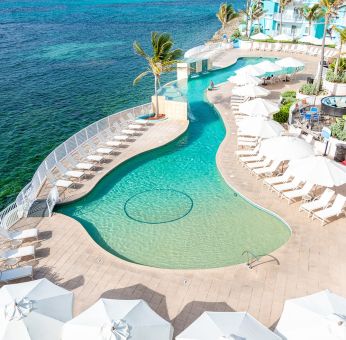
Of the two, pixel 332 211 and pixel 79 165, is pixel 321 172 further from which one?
pixel 79 165

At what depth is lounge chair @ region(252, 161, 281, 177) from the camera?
1722 centimetres

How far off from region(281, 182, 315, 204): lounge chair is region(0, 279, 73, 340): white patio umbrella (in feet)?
32.5

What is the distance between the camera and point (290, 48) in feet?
145

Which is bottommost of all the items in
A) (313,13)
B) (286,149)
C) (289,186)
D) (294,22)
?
(289,186)

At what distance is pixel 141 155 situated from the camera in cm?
2036

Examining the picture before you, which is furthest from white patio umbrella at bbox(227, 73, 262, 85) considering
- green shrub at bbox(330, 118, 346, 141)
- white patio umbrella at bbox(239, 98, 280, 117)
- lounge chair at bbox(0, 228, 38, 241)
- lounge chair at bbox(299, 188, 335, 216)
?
lounge chair at bbox(0, 228, 38, 241)

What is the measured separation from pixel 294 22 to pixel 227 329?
53.8 metres

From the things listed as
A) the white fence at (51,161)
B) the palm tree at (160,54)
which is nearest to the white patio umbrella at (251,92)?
the palm tree at (160,54)

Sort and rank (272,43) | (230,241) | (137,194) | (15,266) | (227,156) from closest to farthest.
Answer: (15,266) → (230,241) → (137,194) → (227,156) → (272,43)

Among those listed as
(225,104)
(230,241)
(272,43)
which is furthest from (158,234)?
(272,43)

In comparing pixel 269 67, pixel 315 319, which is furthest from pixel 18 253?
pixel 269 67

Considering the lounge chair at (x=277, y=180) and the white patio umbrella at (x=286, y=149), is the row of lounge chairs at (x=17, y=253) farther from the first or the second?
the white patio umbrella at (x=286, y=149)

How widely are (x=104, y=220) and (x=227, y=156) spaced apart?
7.88m

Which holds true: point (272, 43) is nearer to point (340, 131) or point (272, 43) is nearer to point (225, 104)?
point (225, 104)
